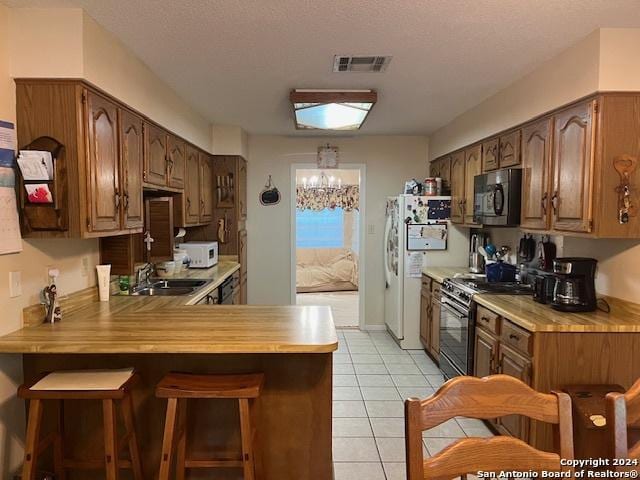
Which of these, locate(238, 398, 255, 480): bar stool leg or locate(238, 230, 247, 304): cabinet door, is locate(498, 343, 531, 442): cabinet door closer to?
locate(238, 398, 255, 480): bar stool leg

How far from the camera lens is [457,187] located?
4402mm

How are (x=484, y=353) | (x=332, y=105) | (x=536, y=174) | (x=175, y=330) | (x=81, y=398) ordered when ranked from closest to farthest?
(x=81, y=398) < (x=175, y=330) < (x=536, y=174) < (x=484, y=353) < (x=332, y=105)

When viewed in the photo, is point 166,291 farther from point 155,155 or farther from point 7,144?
point 7,144

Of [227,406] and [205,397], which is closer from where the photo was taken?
[205,397]

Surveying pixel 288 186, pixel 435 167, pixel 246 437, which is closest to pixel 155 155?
pixel 246 437

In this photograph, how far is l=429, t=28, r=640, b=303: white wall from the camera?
2248 millimetres

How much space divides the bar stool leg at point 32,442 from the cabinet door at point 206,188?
267 cm

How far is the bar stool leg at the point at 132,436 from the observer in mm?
1950

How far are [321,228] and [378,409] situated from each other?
5.61 metres

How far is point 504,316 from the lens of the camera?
272 centimetres

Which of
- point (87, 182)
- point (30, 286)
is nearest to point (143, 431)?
point (30, 286)

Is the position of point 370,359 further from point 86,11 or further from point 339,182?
point 339,182

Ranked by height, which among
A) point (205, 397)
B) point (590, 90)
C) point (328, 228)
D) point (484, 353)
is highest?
point (590, 90)

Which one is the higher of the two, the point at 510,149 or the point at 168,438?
the point at 510,149
